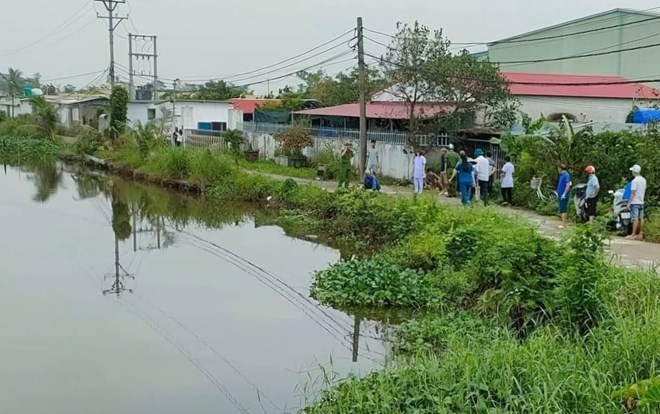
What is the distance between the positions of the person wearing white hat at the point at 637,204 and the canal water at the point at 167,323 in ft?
18.5

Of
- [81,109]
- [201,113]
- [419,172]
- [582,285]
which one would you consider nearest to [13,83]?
[81,109]

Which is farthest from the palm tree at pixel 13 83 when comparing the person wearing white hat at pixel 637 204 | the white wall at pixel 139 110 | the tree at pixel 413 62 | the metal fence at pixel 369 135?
the person wearing white hat at pixel 637 204

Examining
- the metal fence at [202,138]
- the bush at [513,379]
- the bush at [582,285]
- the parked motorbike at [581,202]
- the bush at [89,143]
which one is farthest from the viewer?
the bush at [89,143]

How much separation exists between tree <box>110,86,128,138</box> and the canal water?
1652 centimetres

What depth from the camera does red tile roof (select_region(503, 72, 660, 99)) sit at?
24.4 meters

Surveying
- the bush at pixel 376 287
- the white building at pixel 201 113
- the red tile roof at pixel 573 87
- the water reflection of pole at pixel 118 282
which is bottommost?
the water reflection of pole at pixel 118 282

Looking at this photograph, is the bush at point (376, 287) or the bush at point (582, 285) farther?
the bush at point (376, 287)

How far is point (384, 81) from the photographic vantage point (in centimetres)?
2297

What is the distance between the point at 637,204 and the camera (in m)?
13.1

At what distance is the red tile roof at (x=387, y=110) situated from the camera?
73.4ft

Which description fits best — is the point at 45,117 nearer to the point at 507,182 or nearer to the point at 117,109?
the point at 117,109

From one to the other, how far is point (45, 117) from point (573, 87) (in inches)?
1213

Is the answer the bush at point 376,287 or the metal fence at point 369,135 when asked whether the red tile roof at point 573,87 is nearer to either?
the metal fence at point 369,135

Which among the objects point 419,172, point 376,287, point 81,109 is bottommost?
point 376,287
